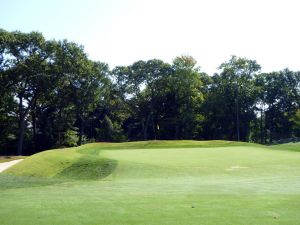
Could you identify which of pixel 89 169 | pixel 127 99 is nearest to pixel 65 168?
pixel 89 169

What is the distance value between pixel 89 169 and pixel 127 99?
5741 centimetres

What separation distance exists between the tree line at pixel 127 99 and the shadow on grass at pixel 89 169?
1474 inches

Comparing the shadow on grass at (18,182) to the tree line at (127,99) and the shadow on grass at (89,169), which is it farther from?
the tree line at (127,99)

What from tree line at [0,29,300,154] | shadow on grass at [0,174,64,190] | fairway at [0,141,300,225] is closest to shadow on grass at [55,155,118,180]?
fairway at [0,141,300,225]

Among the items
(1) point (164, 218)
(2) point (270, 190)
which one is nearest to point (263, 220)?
(1) point (164, 218)

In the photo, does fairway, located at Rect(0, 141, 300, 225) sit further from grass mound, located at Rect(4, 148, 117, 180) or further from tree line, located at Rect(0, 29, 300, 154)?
tree line, located at Rect(0, 29, 300, 154)

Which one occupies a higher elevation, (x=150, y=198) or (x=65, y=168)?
(x=65, y=168)

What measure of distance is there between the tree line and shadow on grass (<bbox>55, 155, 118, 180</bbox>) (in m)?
37.4

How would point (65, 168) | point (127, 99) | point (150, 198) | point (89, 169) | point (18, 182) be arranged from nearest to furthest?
point (150, 198) < point (18, 182) < point (89, 169) < point (65, 168) < point (127, 99)

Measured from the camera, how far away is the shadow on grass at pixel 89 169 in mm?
17641

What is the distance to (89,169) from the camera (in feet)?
60.7

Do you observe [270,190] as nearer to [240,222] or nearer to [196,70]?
[240,222]

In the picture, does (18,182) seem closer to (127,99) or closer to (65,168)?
(65,168)

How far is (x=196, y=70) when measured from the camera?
77875 mm
